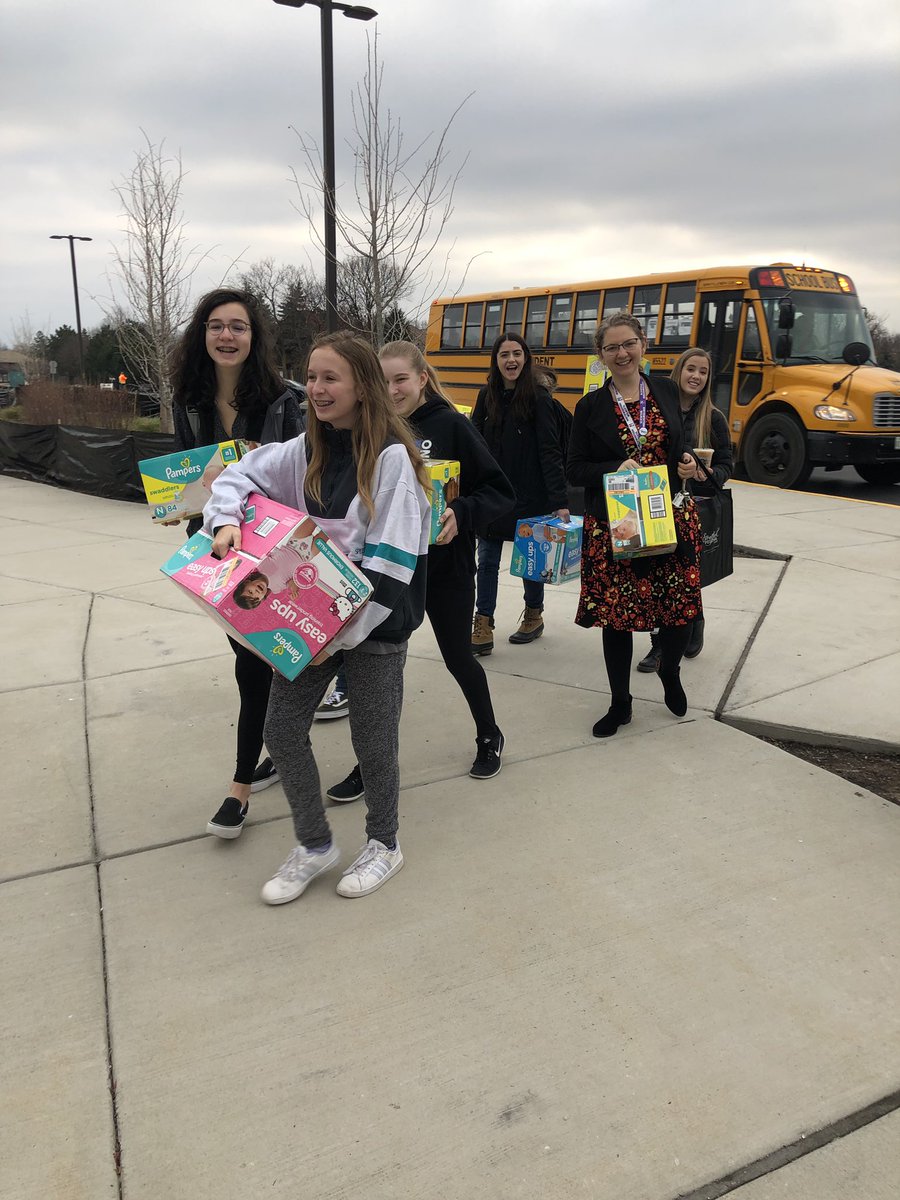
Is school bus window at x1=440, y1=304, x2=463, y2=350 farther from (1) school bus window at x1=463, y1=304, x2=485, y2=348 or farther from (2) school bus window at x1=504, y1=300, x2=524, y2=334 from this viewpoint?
(2) school bus window at x1=504, y1=300, x2=524, y2=334

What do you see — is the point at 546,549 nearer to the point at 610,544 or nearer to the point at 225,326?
the point at 610,544

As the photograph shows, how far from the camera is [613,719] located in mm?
3910

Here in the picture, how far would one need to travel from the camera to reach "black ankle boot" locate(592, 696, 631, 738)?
3879mm

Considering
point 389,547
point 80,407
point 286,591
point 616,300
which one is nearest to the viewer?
point 286,591

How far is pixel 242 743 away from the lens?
3.05 metres

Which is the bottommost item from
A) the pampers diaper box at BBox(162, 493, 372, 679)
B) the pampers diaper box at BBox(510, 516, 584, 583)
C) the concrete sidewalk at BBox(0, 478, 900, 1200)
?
the concrete sidewalk at BBox(0, 478, 900, 1200)

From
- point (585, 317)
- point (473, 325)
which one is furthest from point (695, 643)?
point (473, 325)

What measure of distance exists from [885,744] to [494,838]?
1.89 m

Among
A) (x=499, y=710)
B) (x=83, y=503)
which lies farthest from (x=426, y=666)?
(x=83, y=503)

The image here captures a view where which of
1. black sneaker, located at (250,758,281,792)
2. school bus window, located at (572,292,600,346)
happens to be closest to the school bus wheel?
school bus window, located at (572,292,600,346)

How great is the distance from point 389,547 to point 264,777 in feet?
4.91

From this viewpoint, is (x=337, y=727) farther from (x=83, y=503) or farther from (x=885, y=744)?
(x=83, y=503)

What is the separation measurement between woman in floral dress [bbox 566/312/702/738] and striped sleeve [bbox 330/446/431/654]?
61.4 inches

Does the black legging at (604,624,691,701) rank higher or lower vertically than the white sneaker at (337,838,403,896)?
higher
